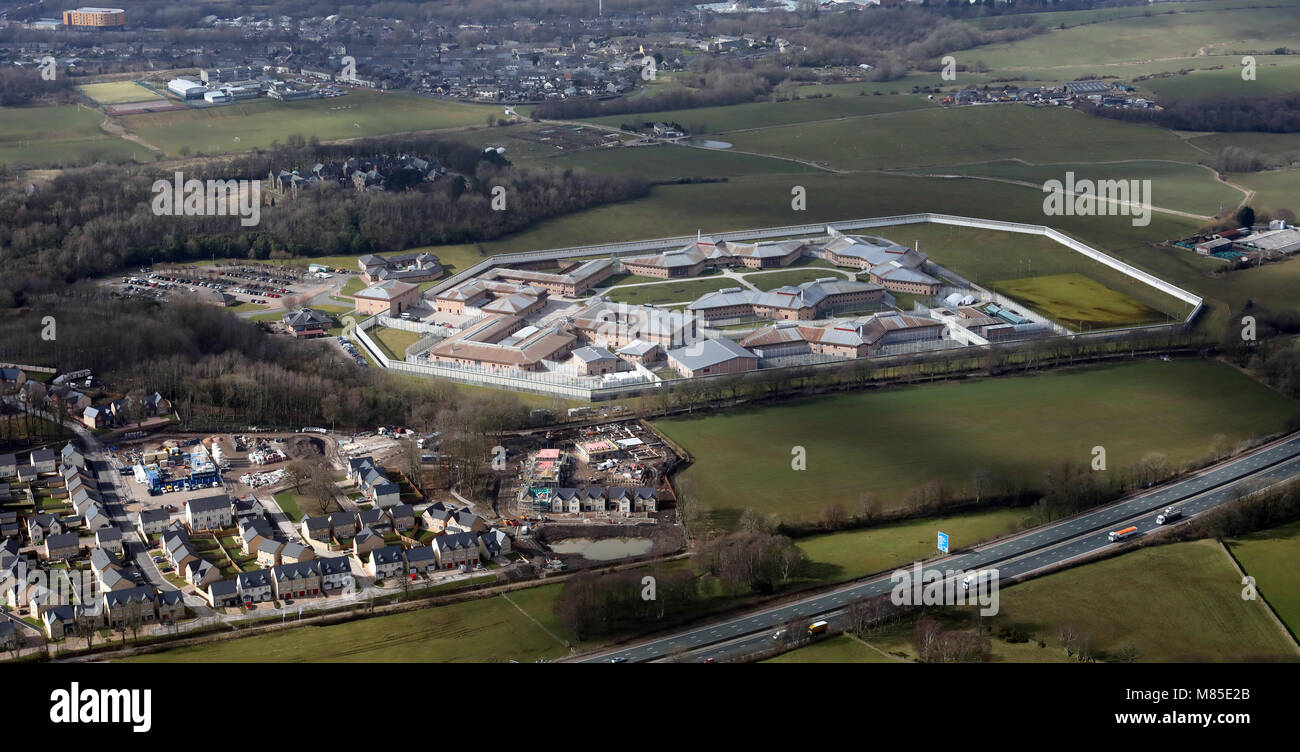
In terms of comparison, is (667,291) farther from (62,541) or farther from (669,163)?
(62,541)

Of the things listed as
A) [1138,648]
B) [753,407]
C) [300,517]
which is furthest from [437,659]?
[753,407]

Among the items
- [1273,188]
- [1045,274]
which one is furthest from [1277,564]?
[1273,188]

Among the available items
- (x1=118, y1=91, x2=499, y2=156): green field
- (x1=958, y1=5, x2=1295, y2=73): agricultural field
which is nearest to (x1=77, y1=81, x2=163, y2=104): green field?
(x1=118, y1=91, x2=499, y2=156): green field

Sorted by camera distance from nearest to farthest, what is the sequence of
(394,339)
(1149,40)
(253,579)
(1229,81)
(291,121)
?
1. (253,579)
2. (394,339)
3. (291,121)
4. (1229,81)
5. (1149,40)

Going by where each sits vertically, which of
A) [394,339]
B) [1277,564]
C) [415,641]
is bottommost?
[415,641]

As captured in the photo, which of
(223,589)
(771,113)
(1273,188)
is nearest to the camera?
(223,589)

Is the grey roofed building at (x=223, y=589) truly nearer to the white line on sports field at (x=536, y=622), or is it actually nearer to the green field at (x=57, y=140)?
the white line on sports field at (x=536, y=622)
